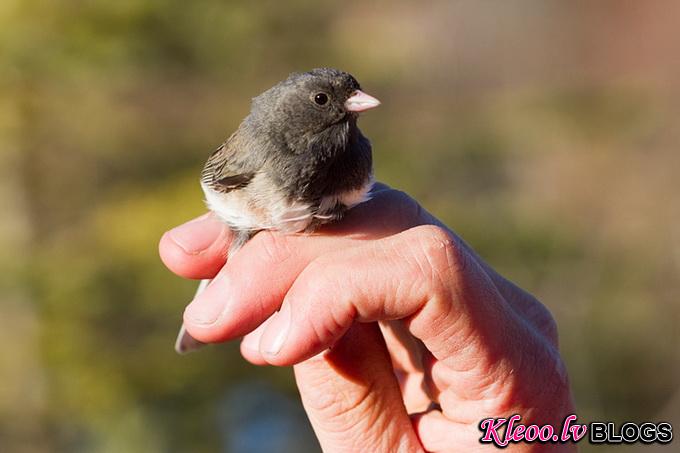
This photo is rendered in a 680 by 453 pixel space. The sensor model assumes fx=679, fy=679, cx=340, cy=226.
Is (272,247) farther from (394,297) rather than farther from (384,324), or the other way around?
(384,324)

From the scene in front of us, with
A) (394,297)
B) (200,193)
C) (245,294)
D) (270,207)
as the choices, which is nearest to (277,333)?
(245,294)

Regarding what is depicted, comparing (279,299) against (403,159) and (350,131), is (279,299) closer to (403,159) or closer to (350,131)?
(350,131)

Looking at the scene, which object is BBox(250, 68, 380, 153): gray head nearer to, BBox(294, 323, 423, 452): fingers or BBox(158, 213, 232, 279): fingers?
BBox(158, 213, 232, 279): fingers

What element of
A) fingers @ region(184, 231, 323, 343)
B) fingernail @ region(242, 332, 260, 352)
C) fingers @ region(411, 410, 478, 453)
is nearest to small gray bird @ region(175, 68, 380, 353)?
fingers @ region(184, 231, 323, 343)

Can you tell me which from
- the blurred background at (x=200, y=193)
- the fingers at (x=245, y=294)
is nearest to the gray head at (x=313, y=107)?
the fingers at (x=245, y=294)

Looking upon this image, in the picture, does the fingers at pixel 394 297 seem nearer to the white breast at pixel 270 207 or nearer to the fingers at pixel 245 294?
the fingers at pixel 245 294

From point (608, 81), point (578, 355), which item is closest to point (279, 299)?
point (578, 355)
